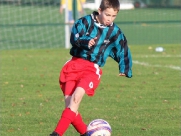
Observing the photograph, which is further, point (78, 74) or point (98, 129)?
point (78, 74)

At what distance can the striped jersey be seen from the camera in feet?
21.5

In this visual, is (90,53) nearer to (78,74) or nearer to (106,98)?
(78,74)

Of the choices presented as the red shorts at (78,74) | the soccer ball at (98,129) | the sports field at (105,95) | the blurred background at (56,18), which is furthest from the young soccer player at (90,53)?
the blurred background at (56,18)

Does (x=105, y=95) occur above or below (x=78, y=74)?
below

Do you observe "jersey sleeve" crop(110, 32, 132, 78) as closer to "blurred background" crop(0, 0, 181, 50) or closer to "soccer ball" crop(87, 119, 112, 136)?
"soccer ball" crop(87, 119, 112, 136)

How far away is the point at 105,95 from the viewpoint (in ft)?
32.9

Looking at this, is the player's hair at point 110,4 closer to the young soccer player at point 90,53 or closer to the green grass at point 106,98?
the young soccer player at point 90,53

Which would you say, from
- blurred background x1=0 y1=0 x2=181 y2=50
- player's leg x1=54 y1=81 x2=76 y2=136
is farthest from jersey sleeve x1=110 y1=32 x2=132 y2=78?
blurred background x1=0 y1=0 x2=181 y2=50

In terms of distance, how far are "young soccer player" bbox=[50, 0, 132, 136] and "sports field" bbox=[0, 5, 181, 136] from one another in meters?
0.81

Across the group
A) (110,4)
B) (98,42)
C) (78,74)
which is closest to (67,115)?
(78,74)

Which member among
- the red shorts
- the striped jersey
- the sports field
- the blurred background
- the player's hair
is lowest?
the blurred background

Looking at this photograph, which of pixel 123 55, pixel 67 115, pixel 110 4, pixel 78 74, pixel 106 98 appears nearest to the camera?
pixel 67 115

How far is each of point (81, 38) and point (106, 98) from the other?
3424 millimetres

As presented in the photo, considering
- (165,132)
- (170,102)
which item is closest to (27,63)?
(170,102)
